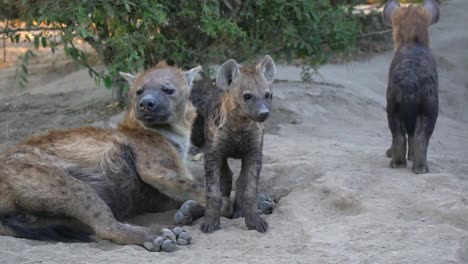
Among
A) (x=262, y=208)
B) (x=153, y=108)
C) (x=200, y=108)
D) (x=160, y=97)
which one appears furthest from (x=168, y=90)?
(x=200, y=108)

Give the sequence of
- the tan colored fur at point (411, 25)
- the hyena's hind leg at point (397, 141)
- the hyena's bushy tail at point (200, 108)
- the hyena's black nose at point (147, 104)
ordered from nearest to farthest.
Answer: the hyena's black nose at point (147, 104) < the hyena's hind leg at point (397, 141) < the tan colored fur at point (411, 25) < the hyena's bushy tail at point (200, 108)

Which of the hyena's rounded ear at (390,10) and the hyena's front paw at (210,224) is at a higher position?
the hyena's rounded ear at (390,10)

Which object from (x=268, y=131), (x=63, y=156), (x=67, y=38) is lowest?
(x=268, y=131)

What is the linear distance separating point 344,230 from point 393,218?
1.10 ft

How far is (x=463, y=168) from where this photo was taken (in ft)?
18.6

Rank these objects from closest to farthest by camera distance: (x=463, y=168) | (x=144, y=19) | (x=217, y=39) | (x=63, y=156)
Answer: (x=63, y=156) → (x=463, y=168) → (x=144, y=19) → (x=217, y=39)

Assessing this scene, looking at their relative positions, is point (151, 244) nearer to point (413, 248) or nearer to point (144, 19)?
point (413, 248)

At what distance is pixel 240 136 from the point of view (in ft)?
15.0

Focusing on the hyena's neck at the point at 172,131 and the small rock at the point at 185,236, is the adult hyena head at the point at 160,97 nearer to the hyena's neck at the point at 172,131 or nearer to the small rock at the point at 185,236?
the hyena's neck at the point at 172,131

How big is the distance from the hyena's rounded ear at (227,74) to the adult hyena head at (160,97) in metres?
0.51

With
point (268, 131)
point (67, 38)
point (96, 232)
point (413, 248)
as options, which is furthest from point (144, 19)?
point (413, 248)

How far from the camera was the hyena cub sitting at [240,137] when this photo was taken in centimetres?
442

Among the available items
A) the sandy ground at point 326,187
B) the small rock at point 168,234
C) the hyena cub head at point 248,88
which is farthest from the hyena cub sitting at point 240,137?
the small rock at point 168,234

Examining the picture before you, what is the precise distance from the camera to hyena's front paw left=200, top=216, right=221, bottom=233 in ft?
14.4
